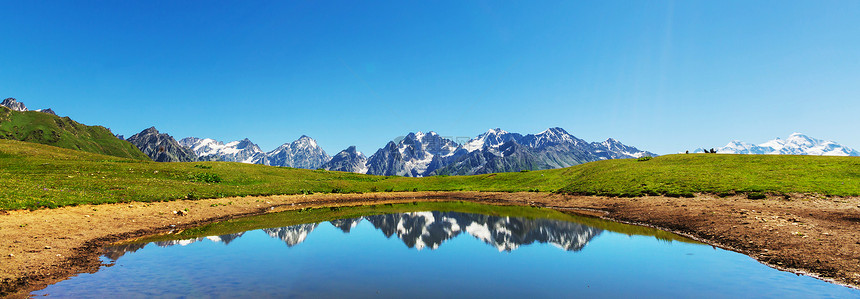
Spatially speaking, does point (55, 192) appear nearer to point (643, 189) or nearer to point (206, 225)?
point (206, 225)

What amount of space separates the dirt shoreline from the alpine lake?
1.41 m

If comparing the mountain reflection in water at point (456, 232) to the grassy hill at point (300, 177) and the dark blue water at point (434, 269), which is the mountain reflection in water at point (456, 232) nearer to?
the dark blue water at point (434, 269)

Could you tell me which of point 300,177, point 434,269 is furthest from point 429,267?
point 300,177

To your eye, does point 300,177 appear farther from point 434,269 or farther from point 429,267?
point 434,269

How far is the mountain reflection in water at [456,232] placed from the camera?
83.9ft

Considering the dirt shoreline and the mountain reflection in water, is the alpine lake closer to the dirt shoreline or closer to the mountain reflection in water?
the mountain reflection in water

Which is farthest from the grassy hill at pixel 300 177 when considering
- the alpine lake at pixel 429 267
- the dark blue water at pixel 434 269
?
the dark blue water at pixel 434 269

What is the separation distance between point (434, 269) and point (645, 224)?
88.2ft

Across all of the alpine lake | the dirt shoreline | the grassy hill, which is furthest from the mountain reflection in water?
the grassy hill

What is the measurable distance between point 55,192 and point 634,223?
57264mm

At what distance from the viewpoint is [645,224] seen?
34562 millimetres

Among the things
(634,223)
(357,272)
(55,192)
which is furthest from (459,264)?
(55,192)

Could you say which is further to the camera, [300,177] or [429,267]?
[300,177]

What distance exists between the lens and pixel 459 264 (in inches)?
791
